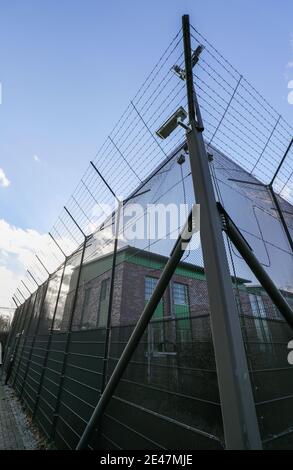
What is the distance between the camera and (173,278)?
2053mm

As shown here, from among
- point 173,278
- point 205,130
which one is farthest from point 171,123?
point 173,278

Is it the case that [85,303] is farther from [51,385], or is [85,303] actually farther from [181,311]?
[181,311]

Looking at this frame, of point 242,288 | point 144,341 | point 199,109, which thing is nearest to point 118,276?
point 144,341

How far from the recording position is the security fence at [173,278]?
5.06 feet

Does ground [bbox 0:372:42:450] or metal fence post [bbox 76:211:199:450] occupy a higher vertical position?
metal fence post [bbox 76:211:199:450]

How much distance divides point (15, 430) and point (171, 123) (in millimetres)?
5871

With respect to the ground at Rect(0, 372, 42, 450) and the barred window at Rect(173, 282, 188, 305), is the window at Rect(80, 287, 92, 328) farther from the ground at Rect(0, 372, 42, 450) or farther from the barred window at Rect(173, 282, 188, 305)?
the barred window at Rect(173, 282, 188, 305)

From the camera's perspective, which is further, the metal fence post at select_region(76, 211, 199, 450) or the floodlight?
the floodlight

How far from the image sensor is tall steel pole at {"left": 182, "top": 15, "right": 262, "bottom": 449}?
94 centimetres

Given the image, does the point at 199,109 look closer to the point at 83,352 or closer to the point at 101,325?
the point at 101,325

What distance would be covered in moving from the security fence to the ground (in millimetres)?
308

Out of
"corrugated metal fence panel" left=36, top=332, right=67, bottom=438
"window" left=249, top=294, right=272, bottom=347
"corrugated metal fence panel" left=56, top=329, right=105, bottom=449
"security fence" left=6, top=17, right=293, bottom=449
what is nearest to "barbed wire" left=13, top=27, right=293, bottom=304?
"security fence" left=6, top=17, right=293, bottom=449

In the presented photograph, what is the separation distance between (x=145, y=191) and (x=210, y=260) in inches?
79.4

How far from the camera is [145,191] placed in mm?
3148
